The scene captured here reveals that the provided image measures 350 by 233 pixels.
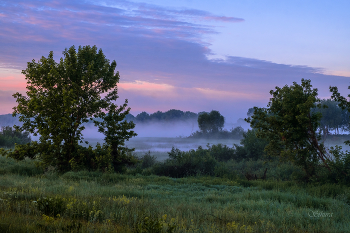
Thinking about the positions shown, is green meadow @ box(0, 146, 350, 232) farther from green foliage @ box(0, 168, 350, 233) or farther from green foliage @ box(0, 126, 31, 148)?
green foliage @ box(0, 126, 31, 148)

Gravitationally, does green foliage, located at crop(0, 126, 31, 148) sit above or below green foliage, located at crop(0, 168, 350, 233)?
above

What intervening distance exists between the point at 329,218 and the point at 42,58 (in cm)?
2024

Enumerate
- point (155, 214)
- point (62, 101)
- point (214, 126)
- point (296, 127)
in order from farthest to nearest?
1. point (214, 126)
2. point (62, 101)
3. point (296, 127)
4. point (155, 214)

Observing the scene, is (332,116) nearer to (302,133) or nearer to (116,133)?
(302,133)

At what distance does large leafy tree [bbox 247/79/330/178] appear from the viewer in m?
16.3

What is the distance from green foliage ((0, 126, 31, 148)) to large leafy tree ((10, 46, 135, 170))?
2306 cm

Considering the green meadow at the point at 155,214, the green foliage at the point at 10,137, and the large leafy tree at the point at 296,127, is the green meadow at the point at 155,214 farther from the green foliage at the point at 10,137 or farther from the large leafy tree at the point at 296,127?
the green foliage at the point at 10,137

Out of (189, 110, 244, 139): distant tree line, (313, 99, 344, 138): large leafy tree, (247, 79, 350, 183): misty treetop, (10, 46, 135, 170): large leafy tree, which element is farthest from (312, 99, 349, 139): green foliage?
(10, 46, 135, 170): large leafy tree

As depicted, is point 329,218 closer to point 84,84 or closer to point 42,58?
point 84,84

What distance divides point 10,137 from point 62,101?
2691cm

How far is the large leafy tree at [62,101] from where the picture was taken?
19.3 m

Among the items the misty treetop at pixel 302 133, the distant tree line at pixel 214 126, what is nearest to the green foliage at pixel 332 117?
the distant tree line at pixel 214 126

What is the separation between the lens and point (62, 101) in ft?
66.0

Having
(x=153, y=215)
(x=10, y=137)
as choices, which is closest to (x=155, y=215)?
(x=153, y=215)
